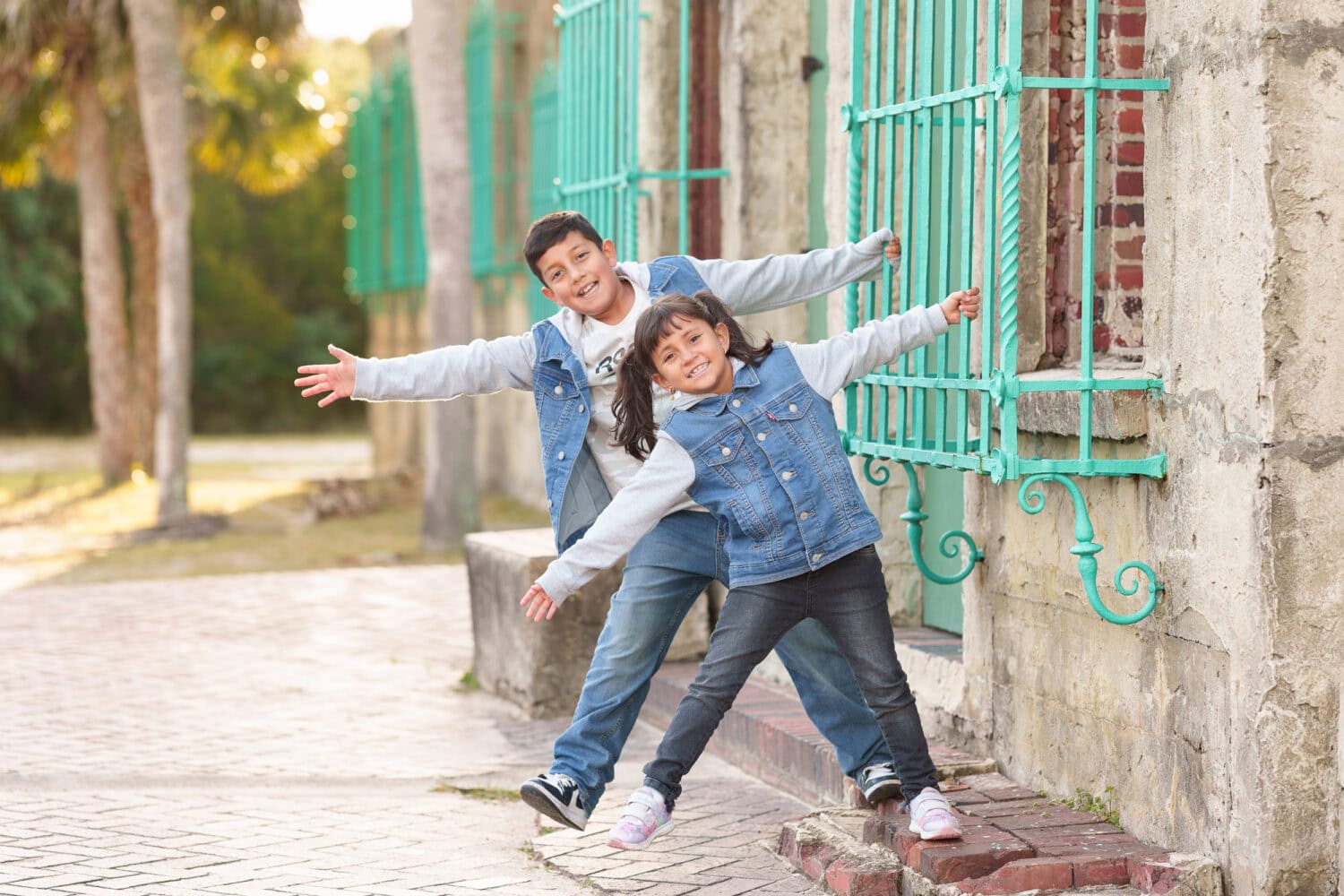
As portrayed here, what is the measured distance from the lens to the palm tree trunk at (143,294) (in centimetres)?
2147

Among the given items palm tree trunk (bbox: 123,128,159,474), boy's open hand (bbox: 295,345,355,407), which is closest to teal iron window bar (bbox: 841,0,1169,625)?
boy's open hand (bbox: 295,345,355,407)

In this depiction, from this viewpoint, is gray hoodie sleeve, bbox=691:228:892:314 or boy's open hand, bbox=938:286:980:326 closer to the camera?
boy's open hand, bbox=938:286:980:326

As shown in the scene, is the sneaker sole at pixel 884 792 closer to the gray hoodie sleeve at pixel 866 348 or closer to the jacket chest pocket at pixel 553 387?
the gray hoodie sleeve at pixel 866 348

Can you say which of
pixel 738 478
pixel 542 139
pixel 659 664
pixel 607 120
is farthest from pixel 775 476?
pixel 542 139

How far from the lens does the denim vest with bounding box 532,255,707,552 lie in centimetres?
492

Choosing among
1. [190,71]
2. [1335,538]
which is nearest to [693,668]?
[1335,538]

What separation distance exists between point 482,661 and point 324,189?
112ft

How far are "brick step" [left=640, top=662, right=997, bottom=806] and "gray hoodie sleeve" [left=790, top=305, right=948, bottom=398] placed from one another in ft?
3.92

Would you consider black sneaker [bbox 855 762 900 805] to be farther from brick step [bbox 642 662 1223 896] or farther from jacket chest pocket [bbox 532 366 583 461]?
jacket chest pocket [bbox 532 366 583 461]

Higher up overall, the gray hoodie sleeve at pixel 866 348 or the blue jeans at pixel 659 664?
the gray hoodie sleeve at pixel 866 348

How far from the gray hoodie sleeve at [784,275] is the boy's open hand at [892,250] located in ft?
0.11

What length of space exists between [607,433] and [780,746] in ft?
4.34

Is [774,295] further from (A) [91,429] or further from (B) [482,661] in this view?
(A) [91,429]

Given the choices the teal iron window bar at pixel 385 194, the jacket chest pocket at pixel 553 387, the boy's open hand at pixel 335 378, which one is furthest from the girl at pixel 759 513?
the teal iron window bar at pixel 385 194
